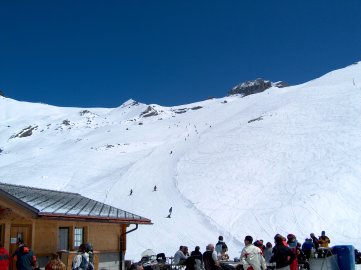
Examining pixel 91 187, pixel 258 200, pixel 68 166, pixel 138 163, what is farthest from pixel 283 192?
pixel 68 166

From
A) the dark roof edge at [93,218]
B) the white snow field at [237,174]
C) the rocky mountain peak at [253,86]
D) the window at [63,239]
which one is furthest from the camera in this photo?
the rocky mountain peak at [253,86]

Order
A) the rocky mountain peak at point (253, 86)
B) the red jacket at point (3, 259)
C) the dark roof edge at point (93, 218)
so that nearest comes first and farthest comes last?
the red jacket at point (3, 259), the dark roof edge at point (93, 218), the rocky mountain peak at point (253, 86)

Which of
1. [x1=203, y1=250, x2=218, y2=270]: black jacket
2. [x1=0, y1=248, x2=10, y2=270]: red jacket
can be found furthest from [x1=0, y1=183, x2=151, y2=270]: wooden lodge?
[x1=203, y1=250, x2=218, y2=270]: black jacket

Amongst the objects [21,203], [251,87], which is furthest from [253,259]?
[251,87]

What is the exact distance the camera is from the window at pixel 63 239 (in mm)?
13477

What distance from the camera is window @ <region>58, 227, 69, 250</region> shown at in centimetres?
1348

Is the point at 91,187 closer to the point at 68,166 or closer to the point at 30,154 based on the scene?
the point at 68,166

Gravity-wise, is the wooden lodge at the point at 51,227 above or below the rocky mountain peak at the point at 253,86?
below

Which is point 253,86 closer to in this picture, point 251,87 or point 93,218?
point 251,87

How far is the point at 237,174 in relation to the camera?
3784 cm

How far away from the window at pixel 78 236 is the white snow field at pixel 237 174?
8.26m

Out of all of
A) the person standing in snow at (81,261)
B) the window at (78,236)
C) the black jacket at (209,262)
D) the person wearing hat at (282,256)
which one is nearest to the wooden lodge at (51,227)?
the window at (78,236)

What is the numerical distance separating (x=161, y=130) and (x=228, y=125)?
20.4 m

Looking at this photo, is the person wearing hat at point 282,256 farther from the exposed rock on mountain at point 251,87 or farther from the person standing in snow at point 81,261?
the exposed rock on mountain at point 251,87
